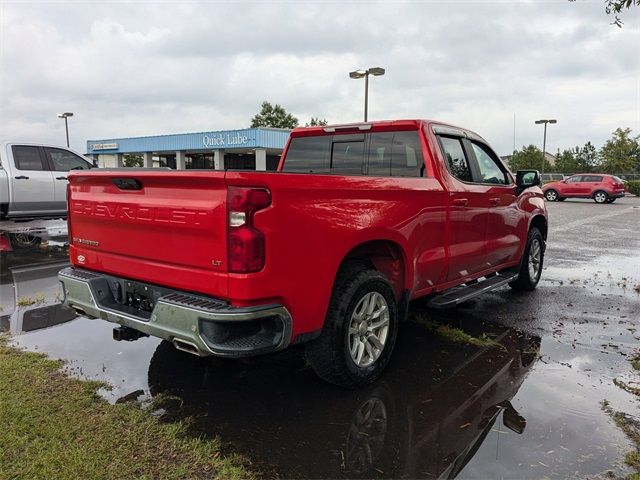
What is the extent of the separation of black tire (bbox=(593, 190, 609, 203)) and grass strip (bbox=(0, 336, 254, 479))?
29446mm

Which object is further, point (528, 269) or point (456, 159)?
point (528, 269)

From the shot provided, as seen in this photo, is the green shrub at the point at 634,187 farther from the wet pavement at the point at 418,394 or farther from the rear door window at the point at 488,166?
the rear door window at the point at 488,166

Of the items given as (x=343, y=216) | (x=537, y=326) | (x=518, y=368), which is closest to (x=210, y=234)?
(x=343, y=216)

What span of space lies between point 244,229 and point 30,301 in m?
4.39

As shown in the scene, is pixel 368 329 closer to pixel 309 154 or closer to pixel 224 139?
pixel 309 154

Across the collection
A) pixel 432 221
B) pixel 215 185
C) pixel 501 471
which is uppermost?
pixel 215 185

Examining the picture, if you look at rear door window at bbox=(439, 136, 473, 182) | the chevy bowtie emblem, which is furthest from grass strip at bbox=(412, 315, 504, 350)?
the chevy bowtie emblem

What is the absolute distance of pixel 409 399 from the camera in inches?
140

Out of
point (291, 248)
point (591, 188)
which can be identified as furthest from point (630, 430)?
point (591, 188)

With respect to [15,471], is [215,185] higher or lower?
higher

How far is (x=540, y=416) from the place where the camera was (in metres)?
3.35

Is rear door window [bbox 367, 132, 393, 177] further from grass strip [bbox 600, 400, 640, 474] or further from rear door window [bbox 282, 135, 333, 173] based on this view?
grass strip [bbox 600, 400, 640, 474]

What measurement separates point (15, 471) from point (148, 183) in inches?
68.5

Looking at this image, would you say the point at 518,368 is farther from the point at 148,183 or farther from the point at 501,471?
the point at 148,183
